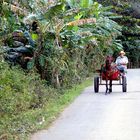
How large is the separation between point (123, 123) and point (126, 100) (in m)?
4.79

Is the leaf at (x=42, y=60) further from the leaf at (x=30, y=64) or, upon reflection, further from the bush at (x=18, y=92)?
the bush at (x=18, y=92)

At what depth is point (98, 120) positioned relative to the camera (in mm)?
11781

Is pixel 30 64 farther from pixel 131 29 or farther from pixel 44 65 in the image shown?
pixel 131 29


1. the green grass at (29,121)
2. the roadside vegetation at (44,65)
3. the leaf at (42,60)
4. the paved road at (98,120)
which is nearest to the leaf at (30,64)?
the roadside vegetation at (44,65)

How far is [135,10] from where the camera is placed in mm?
42625

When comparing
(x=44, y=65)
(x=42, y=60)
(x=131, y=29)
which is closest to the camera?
(x=42, y=60)

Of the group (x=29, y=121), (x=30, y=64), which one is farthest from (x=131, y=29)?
(x=29, y=121)

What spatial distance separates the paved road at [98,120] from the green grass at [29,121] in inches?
7.7

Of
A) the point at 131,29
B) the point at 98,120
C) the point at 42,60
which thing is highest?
the point at 131,29

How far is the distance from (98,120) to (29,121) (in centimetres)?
200

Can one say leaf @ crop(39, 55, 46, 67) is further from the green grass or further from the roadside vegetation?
the green grass

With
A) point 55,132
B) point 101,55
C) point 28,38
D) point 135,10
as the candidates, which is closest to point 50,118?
point 55,132

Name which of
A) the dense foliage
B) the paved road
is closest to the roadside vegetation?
the paved road

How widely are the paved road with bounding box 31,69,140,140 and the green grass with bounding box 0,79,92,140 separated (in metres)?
0.20
